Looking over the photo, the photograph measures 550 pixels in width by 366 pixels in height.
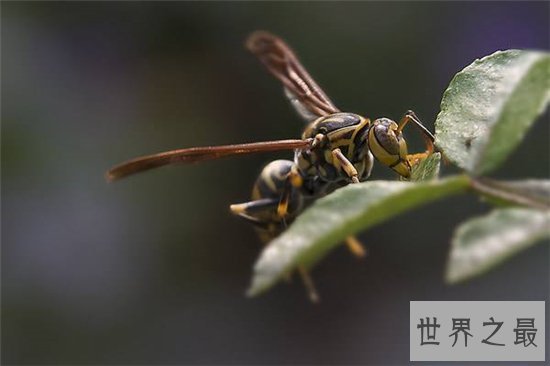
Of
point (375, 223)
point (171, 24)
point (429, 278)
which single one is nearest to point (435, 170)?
point (375, 223)

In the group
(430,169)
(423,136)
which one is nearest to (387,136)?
(423,136)

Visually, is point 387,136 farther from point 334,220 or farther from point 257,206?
point 334,220

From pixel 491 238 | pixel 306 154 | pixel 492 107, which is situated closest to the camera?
pixel 491 238

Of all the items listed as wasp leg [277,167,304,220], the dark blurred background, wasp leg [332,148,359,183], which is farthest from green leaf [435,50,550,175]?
the dark blurred background

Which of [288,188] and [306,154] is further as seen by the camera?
[288,188]

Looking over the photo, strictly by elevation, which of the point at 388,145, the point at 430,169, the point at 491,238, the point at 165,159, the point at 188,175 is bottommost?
the point at 491,238

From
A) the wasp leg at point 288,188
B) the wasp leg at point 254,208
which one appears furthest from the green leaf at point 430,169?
the wasp leg at point 254,208

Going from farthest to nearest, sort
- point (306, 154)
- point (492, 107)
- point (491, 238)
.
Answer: point (306, 154)
point (492, 107)
point (491, 238)

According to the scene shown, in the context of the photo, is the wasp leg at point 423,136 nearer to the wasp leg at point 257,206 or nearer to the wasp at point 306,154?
the wasp at point 306,154
